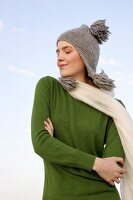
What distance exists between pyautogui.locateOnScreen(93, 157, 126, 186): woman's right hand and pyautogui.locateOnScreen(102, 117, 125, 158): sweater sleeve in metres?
0.12

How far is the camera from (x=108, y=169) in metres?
2.85

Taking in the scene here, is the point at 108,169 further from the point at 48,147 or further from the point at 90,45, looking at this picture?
the point at 90,45

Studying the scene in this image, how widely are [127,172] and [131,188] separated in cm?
13

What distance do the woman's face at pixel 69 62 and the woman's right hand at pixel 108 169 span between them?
2.47 ft

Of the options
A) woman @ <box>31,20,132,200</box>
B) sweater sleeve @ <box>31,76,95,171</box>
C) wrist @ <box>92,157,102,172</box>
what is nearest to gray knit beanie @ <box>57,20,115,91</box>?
woman @ <box>31,20,132,200</box>

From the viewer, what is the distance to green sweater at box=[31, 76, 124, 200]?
286 centimetres

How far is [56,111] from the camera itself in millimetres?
3064

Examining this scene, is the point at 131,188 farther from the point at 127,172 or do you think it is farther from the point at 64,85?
the point at 64,85

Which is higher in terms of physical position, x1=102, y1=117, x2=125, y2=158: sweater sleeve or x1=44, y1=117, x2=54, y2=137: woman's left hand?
x1=44, y1=117, x2=54, y2=137: woman's left hand

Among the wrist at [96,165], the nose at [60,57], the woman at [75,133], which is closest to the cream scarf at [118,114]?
the woman at [75,133]

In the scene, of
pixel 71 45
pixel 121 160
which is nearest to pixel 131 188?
pixel 121 160

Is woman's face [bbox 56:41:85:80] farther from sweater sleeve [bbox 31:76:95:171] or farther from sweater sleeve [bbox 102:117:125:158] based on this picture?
sweater sleeve [bbox 102:117:125:158]

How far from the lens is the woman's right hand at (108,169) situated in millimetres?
2834

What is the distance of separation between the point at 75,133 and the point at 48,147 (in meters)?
0.25
